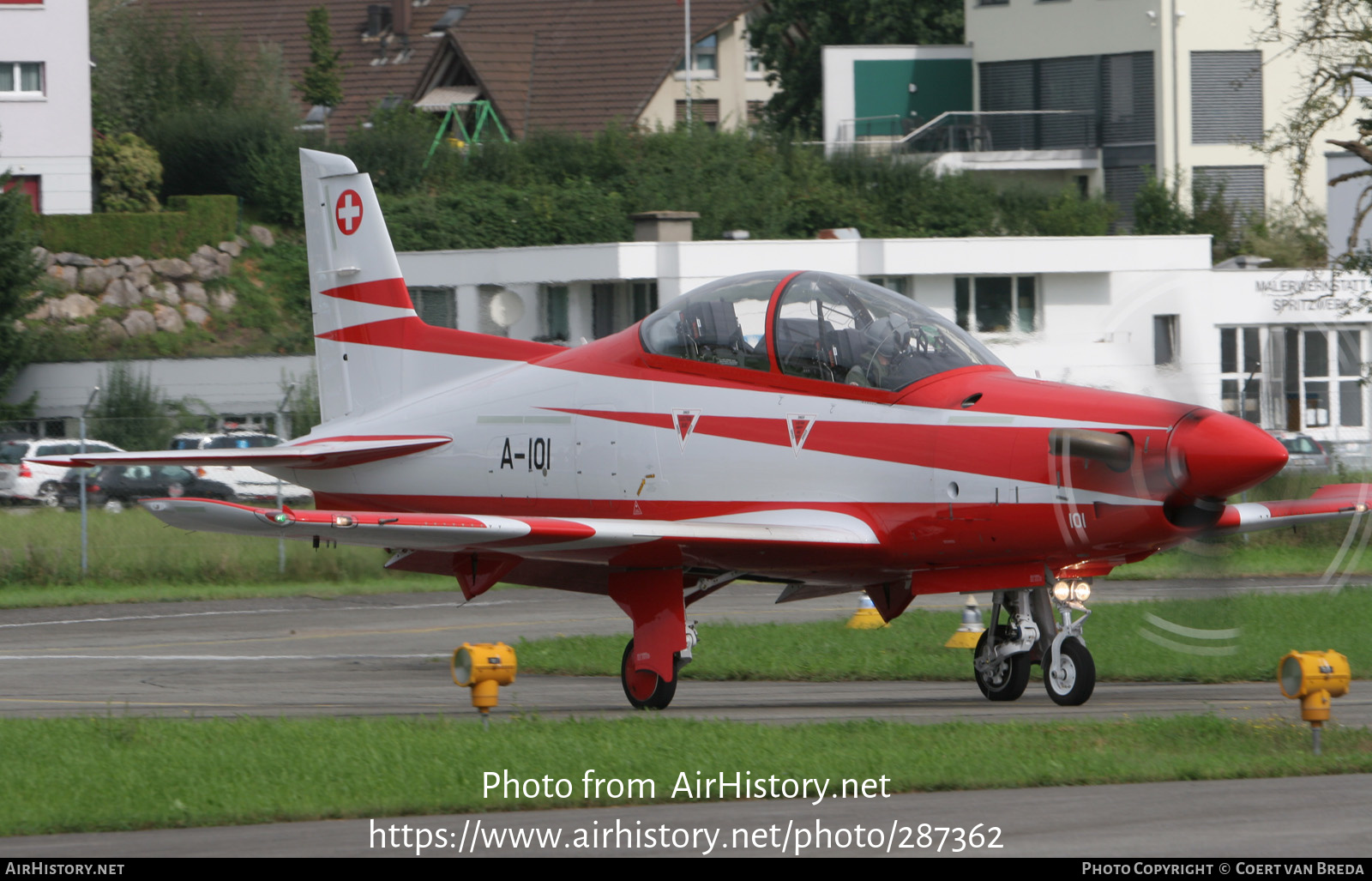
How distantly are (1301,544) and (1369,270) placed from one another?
6310 mm

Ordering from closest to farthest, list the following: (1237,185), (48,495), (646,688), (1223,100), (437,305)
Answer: (646,688), (48,495), (437,305), (1223,100), (1237,185)

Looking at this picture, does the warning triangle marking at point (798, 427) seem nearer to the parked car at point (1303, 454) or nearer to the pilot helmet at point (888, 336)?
the pilot helmet at point (888, 336)

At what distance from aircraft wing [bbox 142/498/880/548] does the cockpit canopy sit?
1042 mm

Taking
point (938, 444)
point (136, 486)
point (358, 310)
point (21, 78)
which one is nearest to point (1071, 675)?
point (938, 444)

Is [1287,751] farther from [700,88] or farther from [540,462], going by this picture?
[700,88]

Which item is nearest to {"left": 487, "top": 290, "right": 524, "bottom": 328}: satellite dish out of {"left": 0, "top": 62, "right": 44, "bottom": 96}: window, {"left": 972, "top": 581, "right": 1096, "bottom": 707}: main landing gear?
{"left": 0, "top": 62, "right": 44, "bottom": 96}: window

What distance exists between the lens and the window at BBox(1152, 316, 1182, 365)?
11031mm

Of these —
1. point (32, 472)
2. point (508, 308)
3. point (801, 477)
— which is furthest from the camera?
point (508, 308)

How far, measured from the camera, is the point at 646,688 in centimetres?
1266

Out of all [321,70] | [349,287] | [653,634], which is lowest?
[653,634]

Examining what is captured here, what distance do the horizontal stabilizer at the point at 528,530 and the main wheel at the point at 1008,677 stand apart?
146 centimetres

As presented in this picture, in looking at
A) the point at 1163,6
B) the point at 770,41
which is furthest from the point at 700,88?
the point at 1163,6

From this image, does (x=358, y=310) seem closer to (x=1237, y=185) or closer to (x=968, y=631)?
(x=968, y=631)

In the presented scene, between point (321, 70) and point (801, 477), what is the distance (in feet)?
187
